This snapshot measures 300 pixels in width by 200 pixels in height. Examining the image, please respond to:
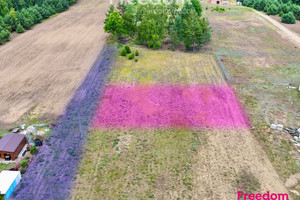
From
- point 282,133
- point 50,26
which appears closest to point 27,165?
point 282,133

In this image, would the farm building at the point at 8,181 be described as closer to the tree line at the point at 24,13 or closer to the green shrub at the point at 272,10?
the tree line at the point at 24,13

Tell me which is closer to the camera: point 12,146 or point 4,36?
point 12,146

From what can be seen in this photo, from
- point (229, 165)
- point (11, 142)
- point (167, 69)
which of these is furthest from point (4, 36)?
point (229, 165)

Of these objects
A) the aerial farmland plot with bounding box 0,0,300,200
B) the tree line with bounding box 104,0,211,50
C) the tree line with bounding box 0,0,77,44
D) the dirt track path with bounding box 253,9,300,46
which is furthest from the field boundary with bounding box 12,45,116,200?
the dirt track path with bounding box 253,9,300,46

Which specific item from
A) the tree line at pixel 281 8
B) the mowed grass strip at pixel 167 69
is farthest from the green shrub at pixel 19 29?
the tree line at pixel 281 8

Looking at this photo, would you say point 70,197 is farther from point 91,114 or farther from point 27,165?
point 91,114

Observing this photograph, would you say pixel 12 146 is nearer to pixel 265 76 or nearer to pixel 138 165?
pixel 138 165
